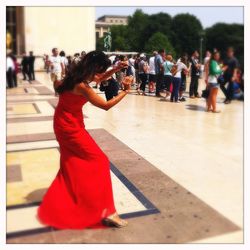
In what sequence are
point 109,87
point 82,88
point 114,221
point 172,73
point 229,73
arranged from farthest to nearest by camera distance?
point 229,73
point 172,73
point 109,87
point 114,221
point 82,88

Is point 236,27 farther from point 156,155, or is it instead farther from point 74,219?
point 74,219

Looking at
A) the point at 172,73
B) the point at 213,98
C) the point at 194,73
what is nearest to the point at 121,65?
the point at 172,73

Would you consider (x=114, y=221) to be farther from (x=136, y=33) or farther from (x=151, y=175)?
(x=136, y=33)

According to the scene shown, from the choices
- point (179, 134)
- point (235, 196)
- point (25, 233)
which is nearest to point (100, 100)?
point (25, 233)

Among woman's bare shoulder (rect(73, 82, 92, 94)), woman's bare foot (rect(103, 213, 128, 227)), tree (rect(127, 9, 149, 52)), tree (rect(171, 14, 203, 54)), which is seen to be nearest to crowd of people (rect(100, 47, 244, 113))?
tree (rect(127, 9, 149, 52))

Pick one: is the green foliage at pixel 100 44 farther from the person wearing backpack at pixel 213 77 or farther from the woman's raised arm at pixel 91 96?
the person wearing backpack at pixel 213 77

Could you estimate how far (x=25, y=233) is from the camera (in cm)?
339

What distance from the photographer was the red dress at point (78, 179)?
3512 mm

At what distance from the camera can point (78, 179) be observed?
141 inches

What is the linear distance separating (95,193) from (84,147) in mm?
470

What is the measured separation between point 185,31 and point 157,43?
154 centimetres

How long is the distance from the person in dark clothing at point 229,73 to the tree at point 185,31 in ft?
2.21

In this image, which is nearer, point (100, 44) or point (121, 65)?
point (121, 65)

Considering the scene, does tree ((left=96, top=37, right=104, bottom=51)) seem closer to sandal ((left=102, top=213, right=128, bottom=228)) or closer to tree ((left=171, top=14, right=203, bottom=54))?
tree ((left=171, top=14, right=203, bottom=54))
